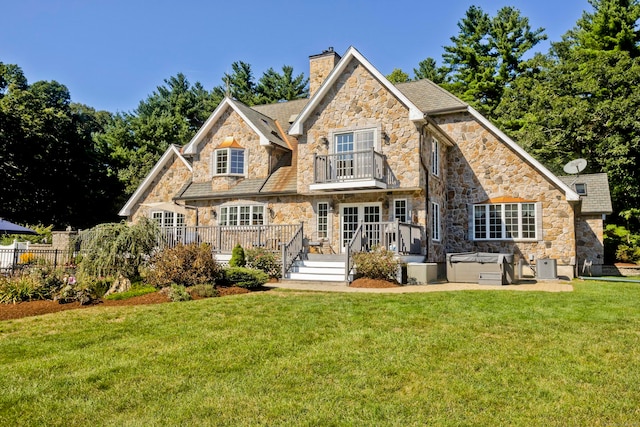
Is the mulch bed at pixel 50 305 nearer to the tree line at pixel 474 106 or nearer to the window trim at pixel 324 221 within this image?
the window trim at pixel 324 221

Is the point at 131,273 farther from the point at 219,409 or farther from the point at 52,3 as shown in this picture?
the point at 219,409

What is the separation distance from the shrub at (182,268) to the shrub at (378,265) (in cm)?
463

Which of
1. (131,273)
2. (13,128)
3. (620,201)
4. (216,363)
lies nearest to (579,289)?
(216,363)

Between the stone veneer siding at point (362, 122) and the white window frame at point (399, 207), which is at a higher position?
the stone veneer siding at point (362, 122)

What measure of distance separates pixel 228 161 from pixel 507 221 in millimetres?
12698

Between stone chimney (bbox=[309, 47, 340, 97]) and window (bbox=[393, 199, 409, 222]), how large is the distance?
8.16 metres

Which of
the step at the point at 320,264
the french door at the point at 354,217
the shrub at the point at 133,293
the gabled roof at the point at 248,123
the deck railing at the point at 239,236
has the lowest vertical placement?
the shrub at the point at 133,293

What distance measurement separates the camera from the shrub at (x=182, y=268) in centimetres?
1252

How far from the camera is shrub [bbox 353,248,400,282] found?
14.6 metres

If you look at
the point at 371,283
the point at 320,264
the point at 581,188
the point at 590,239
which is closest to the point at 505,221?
the point at 590,239

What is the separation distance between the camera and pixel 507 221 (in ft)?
63.4

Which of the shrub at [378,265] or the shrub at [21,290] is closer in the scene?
the shrub at [21,290]

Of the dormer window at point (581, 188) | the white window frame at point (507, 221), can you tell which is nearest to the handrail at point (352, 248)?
the white window frame at point (507, 221)

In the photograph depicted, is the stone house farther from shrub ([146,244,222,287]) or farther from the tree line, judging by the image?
shrub ([146,244,222,287])
